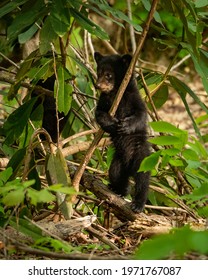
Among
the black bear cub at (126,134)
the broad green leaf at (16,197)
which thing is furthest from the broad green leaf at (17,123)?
the broad green leaf at (16,197)

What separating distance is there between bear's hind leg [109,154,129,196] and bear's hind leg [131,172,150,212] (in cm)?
23

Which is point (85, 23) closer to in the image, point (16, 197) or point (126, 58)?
point (126, 58)

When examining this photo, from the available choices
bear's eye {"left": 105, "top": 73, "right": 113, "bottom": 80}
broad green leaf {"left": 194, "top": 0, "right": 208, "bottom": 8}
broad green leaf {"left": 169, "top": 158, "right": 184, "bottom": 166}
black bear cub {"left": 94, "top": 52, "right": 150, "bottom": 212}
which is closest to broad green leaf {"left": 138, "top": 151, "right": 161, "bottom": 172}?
broad green leaf {"left": 169, "top": 158, "right": 184, "bottom": 166}

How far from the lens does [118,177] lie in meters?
5.52

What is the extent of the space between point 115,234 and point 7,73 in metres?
A: 2.44

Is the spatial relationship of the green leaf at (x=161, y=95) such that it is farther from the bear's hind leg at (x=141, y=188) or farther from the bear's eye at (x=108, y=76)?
the bear's hind leg at (x=141, y=188)

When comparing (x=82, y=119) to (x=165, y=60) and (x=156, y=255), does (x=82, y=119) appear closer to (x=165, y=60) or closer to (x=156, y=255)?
(x=156, y=255)

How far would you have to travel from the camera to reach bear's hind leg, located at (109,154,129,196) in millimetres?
5527

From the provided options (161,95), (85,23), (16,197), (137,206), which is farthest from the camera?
(161,95)

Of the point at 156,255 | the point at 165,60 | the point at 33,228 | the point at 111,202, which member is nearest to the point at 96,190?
the point at 111,202

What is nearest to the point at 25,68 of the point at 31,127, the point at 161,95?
the point at 31,127

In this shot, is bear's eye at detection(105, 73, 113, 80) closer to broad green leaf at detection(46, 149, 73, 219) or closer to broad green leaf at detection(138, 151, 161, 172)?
broad green leaf at detection(46, 149, 73, 219)

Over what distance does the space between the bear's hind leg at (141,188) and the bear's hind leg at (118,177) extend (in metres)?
0.23

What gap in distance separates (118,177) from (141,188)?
0.32 m
